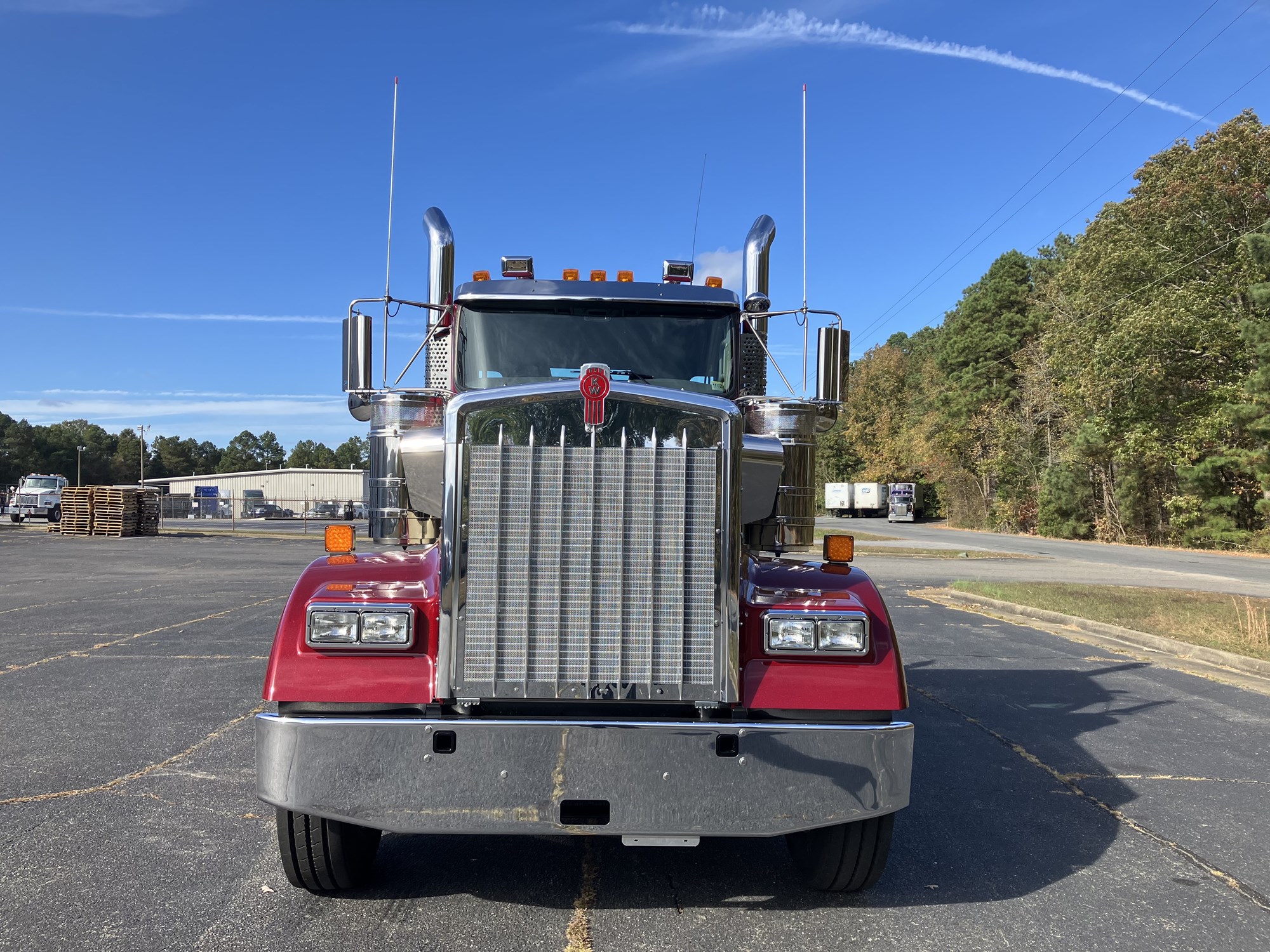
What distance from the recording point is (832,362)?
5.18 metres

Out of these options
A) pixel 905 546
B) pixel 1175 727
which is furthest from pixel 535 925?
pixel 905 546

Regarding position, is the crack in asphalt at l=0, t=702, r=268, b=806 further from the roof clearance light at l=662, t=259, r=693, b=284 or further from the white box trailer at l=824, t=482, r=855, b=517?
the white box trailer at l=824, t=482, r=855, b=517

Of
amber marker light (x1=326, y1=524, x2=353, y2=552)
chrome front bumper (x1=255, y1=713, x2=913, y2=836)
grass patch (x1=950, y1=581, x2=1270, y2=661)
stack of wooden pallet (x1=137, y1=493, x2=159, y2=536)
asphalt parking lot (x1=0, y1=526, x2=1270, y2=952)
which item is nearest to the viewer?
chrome front bumper (x1=255, y1=713, x2=913, y2=836)

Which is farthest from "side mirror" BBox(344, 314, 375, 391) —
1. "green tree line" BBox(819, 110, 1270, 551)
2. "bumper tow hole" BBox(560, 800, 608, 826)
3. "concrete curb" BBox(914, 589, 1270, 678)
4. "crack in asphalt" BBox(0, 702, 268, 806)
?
"green tree line" BBox(819, 110, 1270, 551)

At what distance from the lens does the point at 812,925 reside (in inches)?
135

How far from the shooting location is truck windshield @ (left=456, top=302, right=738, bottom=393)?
516 cm

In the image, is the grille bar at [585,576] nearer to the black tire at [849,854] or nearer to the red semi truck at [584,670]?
the red semi truck at [584,670]

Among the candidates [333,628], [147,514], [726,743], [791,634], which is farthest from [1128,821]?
[147,514]

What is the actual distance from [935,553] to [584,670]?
2662 cm

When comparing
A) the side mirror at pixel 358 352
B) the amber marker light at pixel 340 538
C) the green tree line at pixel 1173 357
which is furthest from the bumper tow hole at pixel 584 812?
the green tree line at pixel 1173 357

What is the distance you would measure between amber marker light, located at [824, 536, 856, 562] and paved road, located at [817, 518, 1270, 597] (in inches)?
590

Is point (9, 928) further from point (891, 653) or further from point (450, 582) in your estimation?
point (891, 653)

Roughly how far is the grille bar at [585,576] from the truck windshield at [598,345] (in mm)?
1922

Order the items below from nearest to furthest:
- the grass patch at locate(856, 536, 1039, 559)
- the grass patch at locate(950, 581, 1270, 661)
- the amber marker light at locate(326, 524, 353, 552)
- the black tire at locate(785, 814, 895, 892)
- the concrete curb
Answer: the black tire at locate(785, 814, 895, 892) < the amber marker light at locate(326, 524, 353, 552) < the concrete curb < the grass patch at locate(950, 581, 1270, 661) < the grass patch at locate(856, 536, 1039, 559)
